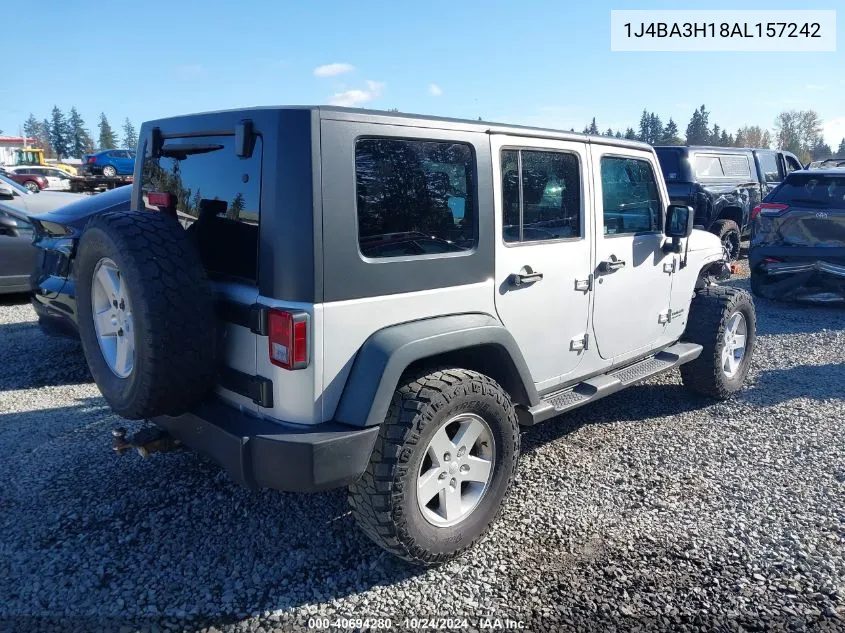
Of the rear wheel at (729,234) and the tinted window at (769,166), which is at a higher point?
the tinted window at (769,166)

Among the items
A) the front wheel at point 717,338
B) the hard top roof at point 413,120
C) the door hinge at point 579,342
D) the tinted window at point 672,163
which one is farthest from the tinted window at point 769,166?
the door hinge at point 579,342

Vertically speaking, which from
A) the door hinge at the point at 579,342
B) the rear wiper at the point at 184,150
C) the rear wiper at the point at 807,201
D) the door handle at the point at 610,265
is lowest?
the door hinge at the point at 579,342

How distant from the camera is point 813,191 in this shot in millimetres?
8344

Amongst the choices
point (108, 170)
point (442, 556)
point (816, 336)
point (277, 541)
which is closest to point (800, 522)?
point (442, 556)

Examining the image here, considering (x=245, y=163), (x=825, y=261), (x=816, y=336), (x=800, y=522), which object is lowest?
(x=800, y=522)

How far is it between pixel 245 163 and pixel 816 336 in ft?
22.8

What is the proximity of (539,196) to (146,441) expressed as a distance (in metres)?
2.31

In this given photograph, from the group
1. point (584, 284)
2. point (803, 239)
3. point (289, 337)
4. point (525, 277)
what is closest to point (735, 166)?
point (803, 239)

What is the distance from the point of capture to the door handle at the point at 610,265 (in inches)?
149

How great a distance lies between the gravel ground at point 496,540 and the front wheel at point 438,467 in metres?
0.18

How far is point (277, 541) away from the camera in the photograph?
10.1ft

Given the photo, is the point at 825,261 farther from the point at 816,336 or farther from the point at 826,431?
the point at 826,431

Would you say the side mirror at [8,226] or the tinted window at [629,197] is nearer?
the tinted window at [629,197]

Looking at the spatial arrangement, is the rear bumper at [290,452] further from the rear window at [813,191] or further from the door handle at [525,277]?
the rear window at [813,191]
